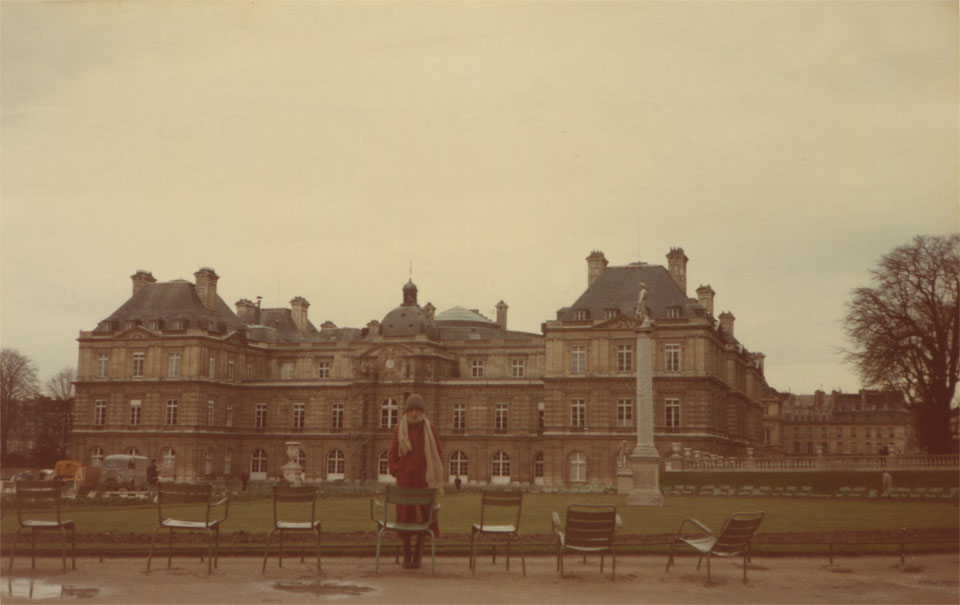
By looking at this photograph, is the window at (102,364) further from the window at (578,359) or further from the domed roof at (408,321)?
the window at (578,359)

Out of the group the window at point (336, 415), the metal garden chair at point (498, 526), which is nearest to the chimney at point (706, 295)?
the window at point (336, 415)

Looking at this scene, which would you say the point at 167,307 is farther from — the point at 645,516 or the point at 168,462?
the point at 645,516

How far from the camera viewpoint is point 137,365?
6269cm

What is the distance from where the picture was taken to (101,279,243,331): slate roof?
2474 inches

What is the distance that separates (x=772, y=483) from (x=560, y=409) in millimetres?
17804

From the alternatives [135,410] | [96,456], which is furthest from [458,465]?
[96,456]

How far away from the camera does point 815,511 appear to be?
2716 centimetres

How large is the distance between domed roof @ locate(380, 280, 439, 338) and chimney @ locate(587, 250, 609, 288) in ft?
36.6

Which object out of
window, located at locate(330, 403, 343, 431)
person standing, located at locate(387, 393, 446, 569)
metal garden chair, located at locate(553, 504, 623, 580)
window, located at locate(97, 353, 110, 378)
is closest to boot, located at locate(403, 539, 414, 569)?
person standing, located at locate(387, 393, 446, 569)

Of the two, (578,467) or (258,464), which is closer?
(578,467)

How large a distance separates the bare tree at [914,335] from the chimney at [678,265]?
1831cm

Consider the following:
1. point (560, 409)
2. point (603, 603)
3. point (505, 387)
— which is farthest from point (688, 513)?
point (505, 387)

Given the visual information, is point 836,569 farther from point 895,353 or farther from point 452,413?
point 452,413

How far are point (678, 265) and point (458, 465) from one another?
18.1 metres
